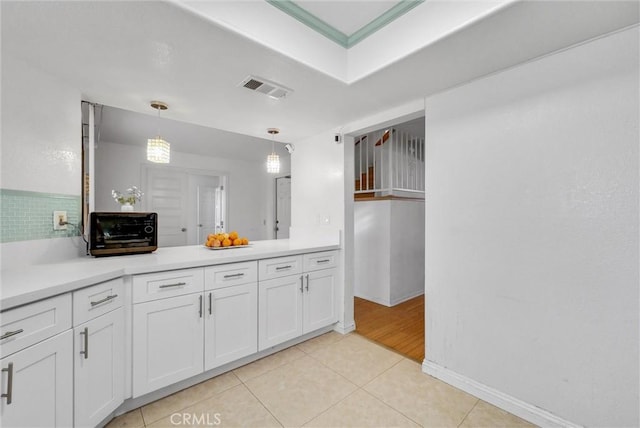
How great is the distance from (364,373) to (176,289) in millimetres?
1505

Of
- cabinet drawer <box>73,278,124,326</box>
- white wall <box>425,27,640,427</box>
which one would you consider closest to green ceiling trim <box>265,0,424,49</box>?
white wall <box>425,27,640,427</box>

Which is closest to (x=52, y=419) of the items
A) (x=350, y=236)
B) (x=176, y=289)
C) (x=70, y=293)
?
(x=70, y=293)

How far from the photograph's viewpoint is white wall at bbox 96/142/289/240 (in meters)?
4.41

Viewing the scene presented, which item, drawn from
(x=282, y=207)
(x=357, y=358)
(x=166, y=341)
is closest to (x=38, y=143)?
(x=166, y=341)

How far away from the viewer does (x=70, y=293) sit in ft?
4.36

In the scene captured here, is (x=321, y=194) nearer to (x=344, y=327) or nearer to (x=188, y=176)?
(x=344, y=327)

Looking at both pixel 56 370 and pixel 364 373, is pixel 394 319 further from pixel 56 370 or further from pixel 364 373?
pixel 56 370

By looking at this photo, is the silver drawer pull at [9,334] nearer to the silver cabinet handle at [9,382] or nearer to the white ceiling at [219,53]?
the silver cabinet handle at [9,382]

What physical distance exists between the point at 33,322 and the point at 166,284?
0.65 m

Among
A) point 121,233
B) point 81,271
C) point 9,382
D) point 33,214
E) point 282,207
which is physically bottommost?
point 9,382

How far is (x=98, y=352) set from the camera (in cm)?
148

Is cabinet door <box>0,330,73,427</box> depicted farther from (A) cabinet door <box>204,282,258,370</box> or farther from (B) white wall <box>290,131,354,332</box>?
(B) white wall <box>290,131,354,332</box>

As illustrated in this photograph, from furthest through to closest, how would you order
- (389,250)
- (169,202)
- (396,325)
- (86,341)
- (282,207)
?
(282,207), (169,202), (389,250), (396,325), (86,341)

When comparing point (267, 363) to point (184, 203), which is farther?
point (184, 203)
